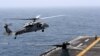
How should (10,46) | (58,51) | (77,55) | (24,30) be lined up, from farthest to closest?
1. (10,46)
2. (24,30)
3. (58,51)
4. (77,55)

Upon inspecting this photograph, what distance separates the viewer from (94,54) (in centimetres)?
5409

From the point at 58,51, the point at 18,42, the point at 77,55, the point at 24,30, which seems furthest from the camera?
the point at 18,42

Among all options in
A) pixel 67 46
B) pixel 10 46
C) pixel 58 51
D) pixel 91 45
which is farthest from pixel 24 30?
pixel 10 46

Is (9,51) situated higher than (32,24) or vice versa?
(32,24)

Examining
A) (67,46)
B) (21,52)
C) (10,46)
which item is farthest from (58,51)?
(10,46)

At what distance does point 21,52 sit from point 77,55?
117 feet

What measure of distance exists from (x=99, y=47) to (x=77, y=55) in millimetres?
9758

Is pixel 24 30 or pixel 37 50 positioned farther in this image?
pixel 37 50

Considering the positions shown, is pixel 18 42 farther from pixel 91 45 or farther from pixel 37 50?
pixel 91 45

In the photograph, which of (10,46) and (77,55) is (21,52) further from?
(77,55)

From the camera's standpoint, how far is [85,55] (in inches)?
2078

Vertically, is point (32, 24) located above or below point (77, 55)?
above

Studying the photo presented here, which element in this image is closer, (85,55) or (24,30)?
(85,55)

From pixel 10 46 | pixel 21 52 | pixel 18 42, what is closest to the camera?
pixel 21 52
